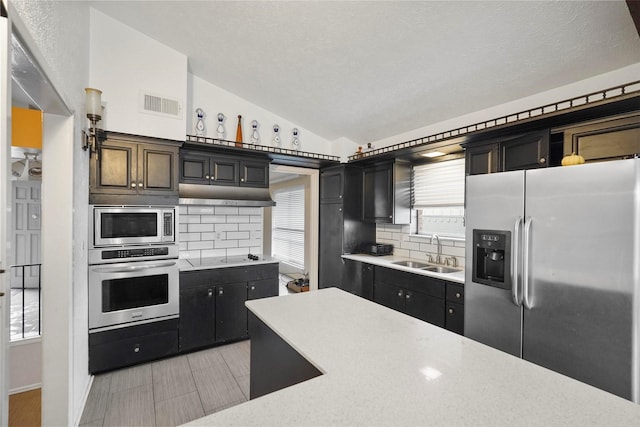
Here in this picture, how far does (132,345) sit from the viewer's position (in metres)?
2.78

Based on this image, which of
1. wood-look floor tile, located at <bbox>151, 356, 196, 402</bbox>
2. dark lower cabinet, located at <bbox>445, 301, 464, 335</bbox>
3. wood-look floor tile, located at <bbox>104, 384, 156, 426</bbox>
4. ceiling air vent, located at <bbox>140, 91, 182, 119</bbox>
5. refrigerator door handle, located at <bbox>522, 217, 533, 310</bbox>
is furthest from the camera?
ceiling air vent, located at <bbox>140, 91, 182, 119</bbox>

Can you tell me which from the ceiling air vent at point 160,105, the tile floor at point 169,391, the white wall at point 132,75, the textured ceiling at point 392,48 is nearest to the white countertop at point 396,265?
the textured ceiling at point 392,48

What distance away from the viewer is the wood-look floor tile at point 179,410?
211 cm

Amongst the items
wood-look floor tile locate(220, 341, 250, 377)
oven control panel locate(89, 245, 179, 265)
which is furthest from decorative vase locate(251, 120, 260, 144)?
wood-look floor tile locate(220, 341, 250, 377)

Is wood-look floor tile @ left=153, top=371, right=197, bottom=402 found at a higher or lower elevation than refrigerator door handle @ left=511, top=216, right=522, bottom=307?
lower

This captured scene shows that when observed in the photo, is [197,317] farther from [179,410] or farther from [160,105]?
[160,105]

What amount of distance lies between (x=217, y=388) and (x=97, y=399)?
0.89 m

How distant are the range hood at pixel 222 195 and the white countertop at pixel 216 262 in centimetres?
66

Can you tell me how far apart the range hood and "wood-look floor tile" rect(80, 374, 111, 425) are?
1680 millimetres

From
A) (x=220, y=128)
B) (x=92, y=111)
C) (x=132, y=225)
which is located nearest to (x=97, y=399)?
(x=132, y=225)

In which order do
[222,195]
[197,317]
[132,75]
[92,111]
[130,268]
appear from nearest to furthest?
[92,111]
[130,268]
[132,75]
[197,317]
[222,195]

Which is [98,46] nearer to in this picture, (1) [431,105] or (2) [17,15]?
(2) [17,15]

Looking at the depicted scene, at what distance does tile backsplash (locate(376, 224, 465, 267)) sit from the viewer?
3.32 metres

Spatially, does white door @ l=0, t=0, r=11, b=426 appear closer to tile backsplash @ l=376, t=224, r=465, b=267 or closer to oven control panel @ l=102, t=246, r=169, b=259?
oven control panel @ l=102, t=246, r=169, b=259
